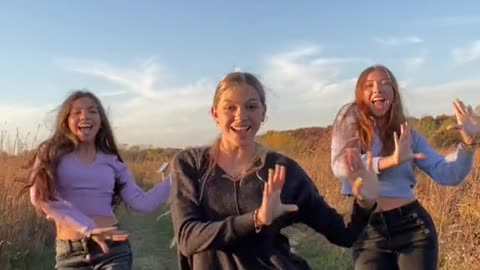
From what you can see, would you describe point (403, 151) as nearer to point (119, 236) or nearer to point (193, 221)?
point (193, 221)

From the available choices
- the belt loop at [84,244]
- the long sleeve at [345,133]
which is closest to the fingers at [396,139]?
the long sleeve at [345,133]

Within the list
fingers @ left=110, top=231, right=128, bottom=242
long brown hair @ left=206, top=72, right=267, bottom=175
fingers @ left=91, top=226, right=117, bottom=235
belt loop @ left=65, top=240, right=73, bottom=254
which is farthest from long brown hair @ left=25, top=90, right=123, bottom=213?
long brown hair @ left=206, top=72, right=267, bottom=175

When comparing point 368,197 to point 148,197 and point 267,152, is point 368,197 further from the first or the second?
point 148,197

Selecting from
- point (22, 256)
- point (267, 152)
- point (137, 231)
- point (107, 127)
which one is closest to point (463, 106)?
point (267, 152)

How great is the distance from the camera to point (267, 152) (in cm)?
293

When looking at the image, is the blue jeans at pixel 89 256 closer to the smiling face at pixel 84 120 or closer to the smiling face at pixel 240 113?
the smiling face at pixel 84 120

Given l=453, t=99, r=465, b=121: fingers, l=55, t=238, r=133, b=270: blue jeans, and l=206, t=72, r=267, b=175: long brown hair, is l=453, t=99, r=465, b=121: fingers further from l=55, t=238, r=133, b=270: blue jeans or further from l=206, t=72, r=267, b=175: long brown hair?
l=55, t=238, r=133, b=270: blue jeans

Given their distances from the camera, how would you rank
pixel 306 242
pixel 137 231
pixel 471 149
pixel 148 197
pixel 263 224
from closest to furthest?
pixel 263 224
pixel 471 149
pixel 148 197
pixel 306 242
pixel 137 231

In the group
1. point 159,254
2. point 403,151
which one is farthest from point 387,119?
point 159,254

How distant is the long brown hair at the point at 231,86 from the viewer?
2875 mm

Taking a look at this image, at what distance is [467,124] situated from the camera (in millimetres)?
4094

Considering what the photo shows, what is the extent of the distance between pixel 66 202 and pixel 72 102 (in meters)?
0.73

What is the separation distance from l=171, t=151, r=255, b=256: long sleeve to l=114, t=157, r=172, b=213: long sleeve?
182cm

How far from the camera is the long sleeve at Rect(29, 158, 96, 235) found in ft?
14.0
